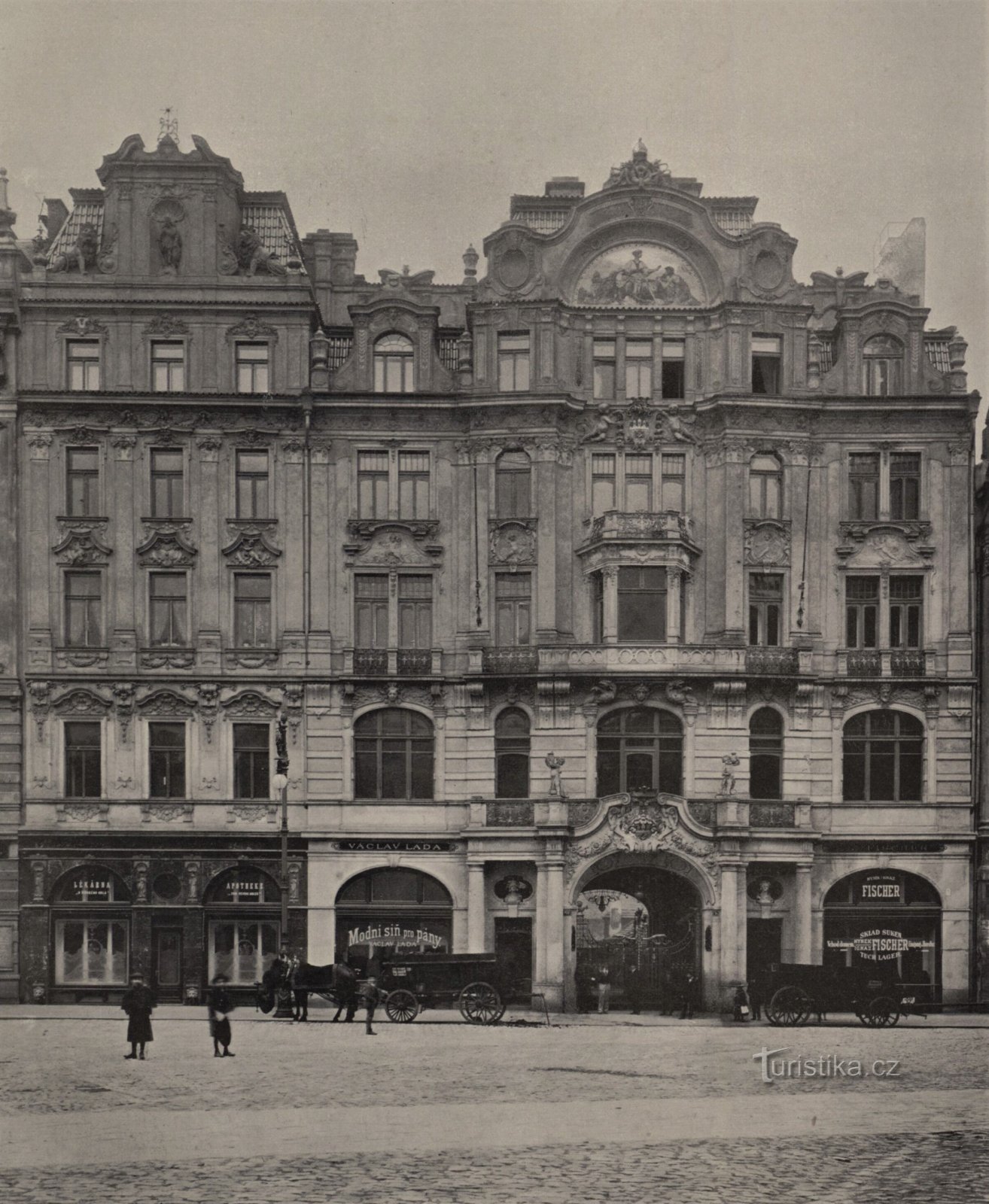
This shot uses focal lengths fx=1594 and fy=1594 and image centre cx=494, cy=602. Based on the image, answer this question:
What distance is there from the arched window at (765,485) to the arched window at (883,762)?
6.39 meters

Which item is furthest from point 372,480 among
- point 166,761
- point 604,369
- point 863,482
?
point 863,482

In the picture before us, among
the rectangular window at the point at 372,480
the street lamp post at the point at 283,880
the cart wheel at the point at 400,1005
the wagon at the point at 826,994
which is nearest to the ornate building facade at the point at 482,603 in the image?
the rectangular window at the point at 372,480

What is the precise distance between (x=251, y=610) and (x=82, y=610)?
4.70 m

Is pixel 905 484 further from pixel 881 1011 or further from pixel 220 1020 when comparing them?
pixel 220 1020

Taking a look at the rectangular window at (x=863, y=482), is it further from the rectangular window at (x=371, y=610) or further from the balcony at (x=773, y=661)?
the rectangular window at (x=371, y=610)

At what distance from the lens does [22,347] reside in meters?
44.7

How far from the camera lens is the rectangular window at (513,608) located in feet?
148

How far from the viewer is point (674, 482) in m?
45.5

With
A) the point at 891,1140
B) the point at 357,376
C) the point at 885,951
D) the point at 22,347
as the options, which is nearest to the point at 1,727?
the point at 22,347

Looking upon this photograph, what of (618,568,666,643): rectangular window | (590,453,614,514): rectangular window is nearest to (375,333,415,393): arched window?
(590,453,614,514): rectangular window

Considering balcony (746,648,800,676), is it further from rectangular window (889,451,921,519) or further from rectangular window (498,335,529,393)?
rectangular window (498,335,529,393)

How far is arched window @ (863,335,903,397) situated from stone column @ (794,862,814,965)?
13745 millimetres

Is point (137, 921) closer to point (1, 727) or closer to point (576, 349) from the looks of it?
point (1, 727)

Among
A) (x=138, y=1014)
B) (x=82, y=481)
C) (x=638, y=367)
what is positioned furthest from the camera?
(x=638, y=367)
